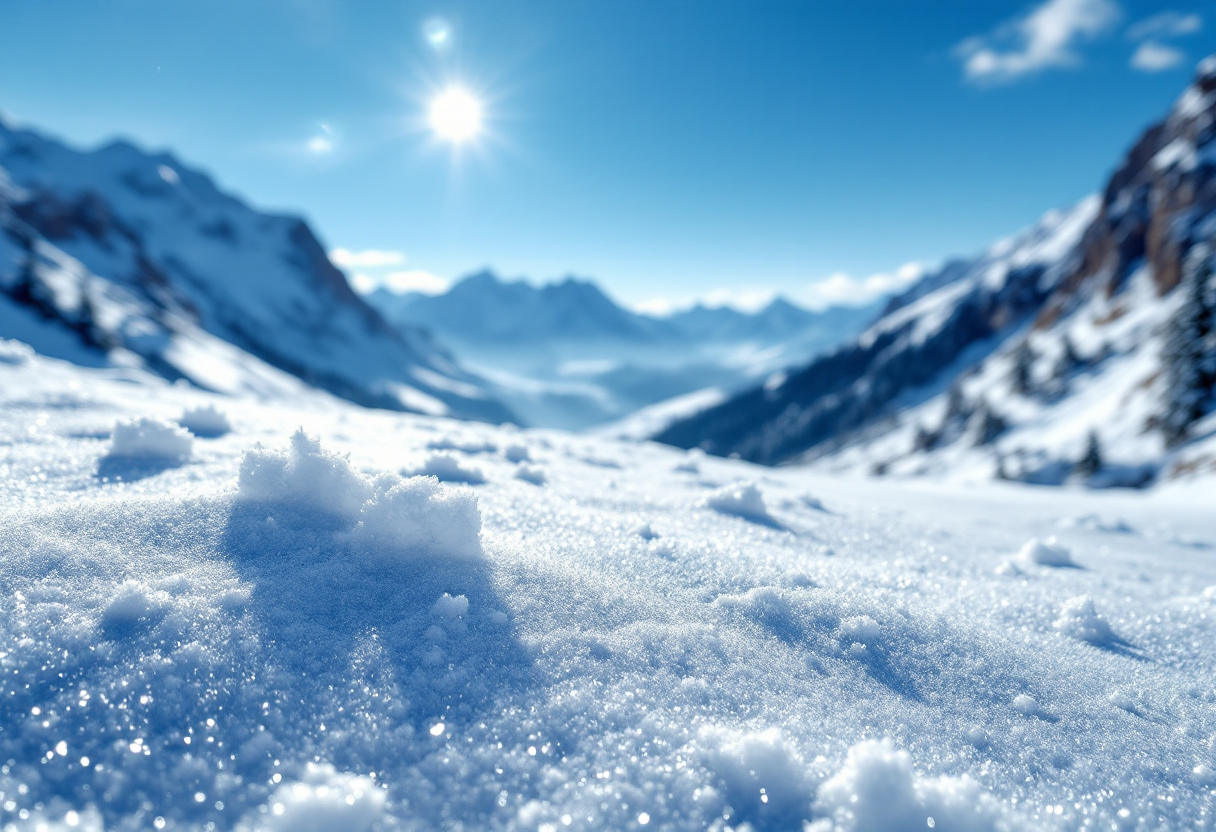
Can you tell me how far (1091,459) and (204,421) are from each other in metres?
45.2

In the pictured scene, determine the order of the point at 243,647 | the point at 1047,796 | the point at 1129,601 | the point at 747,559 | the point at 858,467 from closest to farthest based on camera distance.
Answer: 1. the point at 1047,796
2. the point at 243,647
3. the point at 747,559
4. the point at 1129,601
5. the point at 858,467

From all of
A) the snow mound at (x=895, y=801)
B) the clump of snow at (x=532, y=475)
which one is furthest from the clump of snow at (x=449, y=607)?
the clump of snow at (x=532, y=475)

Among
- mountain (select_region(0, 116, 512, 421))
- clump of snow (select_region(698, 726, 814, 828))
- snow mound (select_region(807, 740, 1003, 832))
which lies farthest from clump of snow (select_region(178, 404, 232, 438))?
mountain (select_region(0, 116, 512, 421))

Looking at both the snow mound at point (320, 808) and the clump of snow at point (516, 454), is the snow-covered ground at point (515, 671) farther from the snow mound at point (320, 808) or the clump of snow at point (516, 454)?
the clump of snow at point (516, 454)

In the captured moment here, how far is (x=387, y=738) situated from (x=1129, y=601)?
5013 millimetres

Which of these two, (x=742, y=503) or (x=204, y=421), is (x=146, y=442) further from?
(x=742, y=503)

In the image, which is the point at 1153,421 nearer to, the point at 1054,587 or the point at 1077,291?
the point at 1054,587

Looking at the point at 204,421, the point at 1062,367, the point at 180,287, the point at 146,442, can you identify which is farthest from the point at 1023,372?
the point at 180,287

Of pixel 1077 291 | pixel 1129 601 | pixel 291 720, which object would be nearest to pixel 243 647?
pixel 291 720

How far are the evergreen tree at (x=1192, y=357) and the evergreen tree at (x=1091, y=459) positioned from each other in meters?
3.34

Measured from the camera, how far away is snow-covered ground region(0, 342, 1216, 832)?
1.77 m

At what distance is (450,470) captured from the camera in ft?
15.6

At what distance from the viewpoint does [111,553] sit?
2.64m

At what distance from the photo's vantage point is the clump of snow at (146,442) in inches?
167
